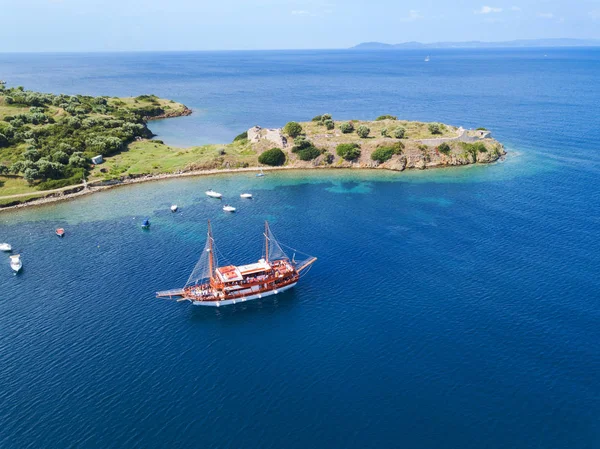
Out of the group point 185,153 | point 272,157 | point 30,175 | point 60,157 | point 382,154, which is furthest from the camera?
point 185,153

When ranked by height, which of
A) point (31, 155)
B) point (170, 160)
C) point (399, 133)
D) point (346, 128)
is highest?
point (346, 128)

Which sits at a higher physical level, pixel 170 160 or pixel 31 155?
pixel 31 155

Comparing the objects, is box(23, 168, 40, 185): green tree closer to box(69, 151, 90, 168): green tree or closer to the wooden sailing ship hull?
box(69, 151, 90, 168): green tree

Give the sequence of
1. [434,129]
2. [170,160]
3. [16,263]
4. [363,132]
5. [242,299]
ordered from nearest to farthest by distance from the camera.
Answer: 1. [242,299]
2. [16,263]
3. [170,160]
4. [363,132]
5. [434,129]

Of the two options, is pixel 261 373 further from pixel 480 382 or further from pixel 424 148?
pixel 424 148

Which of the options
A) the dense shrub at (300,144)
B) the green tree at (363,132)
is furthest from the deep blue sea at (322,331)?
the green tree at (363,132)

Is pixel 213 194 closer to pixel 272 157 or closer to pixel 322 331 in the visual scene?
pixel 272 157

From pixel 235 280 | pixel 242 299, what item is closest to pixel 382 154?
pixel 242 299

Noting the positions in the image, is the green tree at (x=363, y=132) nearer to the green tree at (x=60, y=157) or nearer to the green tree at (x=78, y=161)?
the green tree at (x=78, y=161)
